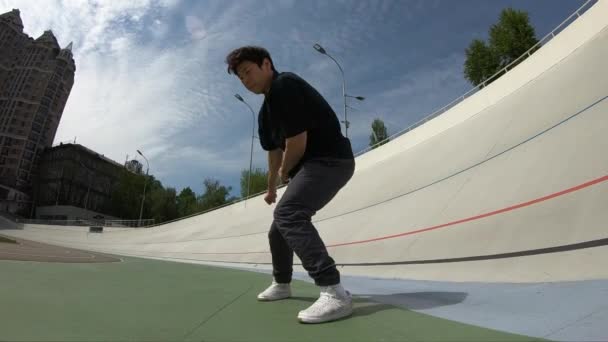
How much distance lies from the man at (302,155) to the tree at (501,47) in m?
26.3

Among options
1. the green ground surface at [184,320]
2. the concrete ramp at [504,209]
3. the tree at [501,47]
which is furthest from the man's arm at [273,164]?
the tree at [501,47]

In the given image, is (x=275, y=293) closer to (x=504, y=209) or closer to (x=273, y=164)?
(x=273, y=164)

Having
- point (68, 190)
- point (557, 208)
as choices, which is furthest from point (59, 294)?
point (68, 190)

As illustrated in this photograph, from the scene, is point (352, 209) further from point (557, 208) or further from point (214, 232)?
point (214, 232)

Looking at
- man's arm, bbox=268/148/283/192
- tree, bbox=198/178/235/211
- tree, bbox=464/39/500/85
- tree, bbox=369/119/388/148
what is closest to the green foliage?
tree, bbox=198/178/235/211

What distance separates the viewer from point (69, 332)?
125cm

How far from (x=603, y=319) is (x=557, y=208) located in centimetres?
257

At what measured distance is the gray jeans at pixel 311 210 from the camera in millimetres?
1900

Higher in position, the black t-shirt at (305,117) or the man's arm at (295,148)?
the black t-shirt at (305,117)

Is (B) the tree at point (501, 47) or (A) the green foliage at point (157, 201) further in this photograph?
(A) the green foliage at point (157, 201)

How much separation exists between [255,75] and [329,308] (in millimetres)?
1594

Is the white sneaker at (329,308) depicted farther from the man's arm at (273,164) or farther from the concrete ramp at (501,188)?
the concrete ramp at (501,188)

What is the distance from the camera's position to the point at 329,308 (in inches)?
67.1

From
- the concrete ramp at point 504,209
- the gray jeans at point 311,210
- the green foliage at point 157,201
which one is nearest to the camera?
Result: the gray jeans at point 311,210
